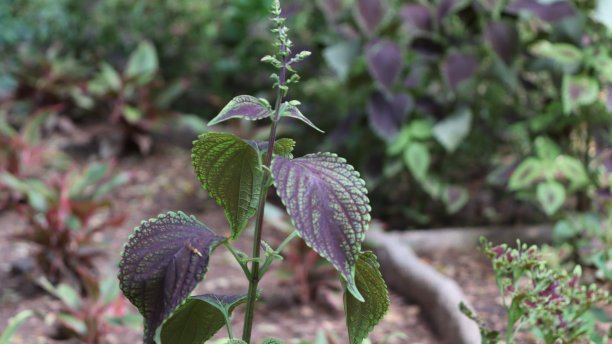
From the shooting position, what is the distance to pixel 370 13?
11.3 feet

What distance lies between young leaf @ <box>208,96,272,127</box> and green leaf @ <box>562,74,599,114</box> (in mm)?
2148

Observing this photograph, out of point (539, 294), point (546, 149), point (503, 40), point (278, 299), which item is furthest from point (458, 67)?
point (539, 294)

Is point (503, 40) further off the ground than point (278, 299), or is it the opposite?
point (503, 40)

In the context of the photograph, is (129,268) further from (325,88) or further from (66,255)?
(325,88)

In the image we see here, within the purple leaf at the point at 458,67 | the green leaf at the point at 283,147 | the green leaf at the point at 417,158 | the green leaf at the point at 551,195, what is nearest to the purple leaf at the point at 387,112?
the green leaf at the point at 417,158

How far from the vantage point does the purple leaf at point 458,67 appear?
10.9ft

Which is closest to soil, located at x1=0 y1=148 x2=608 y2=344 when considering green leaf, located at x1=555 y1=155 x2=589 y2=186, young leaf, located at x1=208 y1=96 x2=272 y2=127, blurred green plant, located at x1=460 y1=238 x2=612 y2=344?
green leaf, located at x1=555 y1=155 x2=589 y2=186

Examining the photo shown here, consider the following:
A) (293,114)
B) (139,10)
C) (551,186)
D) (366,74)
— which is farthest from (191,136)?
(293,114)

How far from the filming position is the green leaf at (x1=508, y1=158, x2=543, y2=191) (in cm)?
312

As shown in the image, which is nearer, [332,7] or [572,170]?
[572,170]

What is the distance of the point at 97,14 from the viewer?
5.54 meters

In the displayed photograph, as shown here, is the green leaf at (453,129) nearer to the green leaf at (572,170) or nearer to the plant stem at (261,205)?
the green leaf at (572,170)

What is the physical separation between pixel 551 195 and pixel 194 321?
214 centimetres

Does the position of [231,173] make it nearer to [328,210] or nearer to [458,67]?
[328,210]
